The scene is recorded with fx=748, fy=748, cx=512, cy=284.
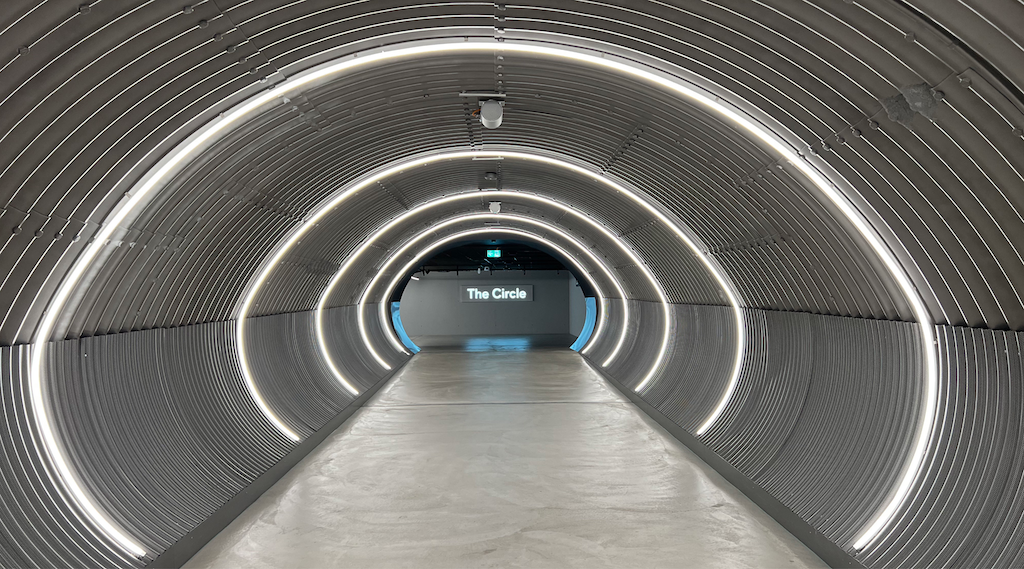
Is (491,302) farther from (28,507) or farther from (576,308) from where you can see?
(28,507)

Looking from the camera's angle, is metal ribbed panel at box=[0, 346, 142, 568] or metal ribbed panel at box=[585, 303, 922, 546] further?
metal ribbed panel at box=[585, 303, 922, 546]

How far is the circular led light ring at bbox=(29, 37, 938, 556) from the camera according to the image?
5.67 meters

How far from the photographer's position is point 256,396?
10250mm

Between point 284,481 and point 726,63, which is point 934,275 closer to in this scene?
point 726,63

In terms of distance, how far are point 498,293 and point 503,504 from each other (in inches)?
1127

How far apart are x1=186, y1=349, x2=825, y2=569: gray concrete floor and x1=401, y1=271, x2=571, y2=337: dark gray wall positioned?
75.7 ft

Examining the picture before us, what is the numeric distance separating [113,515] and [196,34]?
3.69m

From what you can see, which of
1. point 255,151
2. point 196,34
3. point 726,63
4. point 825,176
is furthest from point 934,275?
point 255,151

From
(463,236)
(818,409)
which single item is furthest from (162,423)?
(463,236)

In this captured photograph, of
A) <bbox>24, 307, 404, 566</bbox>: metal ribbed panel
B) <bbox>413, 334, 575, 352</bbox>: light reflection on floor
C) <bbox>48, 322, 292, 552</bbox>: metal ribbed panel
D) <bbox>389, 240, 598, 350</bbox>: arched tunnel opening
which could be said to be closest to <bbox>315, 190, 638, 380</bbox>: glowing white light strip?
<bbox>24, 307, 404, 566</bbox>: metal ribbed panel

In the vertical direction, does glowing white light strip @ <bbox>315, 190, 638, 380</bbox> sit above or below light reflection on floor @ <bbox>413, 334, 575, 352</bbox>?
above

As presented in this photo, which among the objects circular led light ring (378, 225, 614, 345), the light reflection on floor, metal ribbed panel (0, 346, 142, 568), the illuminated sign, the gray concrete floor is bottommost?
the gray concrete floor

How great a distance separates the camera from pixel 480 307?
119 feet

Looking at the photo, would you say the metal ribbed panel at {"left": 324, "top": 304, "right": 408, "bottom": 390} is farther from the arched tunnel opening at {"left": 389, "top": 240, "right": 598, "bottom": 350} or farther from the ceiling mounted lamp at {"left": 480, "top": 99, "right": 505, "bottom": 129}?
the arched tunnel opening at {"left": 389, "top": 240, "right": 598, "bottom": 350}
